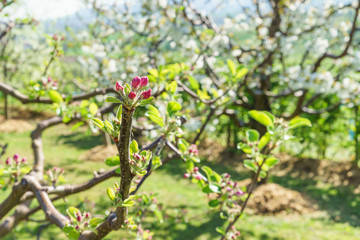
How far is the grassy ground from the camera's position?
486 cm

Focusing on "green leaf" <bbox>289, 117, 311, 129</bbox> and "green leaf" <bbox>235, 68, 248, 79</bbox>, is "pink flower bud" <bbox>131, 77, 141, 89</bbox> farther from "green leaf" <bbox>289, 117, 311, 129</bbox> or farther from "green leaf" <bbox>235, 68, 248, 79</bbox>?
"green leaf" <bbox>235, 68, 248, 79</bbox>

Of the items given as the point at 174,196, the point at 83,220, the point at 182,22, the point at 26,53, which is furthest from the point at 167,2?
the point at 26,53

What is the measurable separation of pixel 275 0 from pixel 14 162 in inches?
219

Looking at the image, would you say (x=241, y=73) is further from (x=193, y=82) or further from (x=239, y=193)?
(x=239, y=193)

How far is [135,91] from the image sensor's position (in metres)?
0.65

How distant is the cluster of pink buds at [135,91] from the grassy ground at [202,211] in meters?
2.51

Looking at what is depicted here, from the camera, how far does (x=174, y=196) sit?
6598 millimetres

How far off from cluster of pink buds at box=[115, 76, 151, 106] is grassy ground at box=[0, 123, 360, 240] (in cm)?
251

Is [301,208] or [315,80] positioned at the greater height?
[315,80]

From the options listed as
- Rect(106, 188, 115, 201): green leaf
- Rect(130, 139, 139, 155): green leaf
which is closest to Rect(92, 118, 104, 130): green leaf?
Rect(130, 139, 139, 155): green leaf

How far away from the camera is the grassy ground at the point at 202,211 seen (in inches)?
191

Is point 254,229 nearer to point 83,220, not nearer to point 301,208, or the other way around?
point 301,208

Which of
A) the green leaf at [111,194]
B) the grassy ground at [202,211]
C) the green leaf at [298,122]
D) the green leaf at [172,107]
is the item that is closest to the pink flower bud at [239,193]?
the green leaf at [298,122]

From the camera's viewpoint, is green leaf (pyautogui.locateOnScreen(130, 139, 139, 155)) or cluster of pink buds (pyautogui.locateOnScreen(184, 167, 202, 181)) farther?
cluster of pink buds (pyautogui.locateOnScreen(184, 167, 202, 181))
